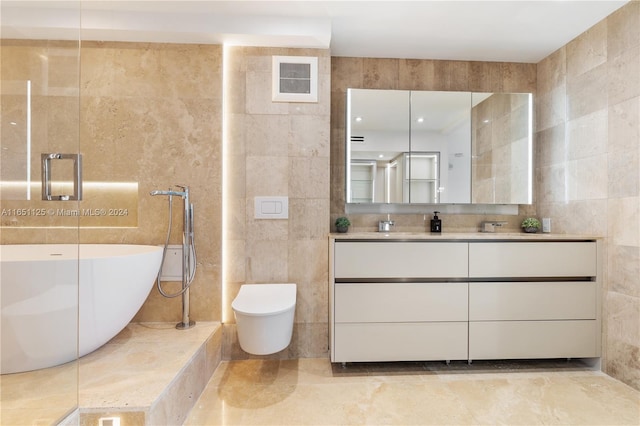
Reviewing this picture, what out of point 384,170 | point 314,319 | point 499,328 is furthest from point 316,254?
point 499,328

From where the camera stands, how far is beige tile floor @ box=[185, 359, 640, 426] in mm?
1497

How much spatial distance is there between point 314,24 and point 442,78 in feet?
3.84

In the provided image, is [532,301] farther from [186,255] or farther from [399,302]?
[186,255]

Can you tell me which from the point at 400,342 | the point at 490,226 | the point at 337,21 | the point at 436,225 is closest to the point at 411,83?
the point at 337,21

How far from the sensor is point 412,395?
5.53 ft

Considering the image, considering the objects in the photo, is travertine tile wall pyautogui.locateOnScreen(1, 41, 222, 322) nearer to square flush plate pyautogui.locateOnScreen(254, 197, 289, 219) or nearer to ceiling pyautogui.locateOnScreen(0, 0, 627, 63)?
ceiling pyautogui.locateOnScreen(0, 0, 627, 63)

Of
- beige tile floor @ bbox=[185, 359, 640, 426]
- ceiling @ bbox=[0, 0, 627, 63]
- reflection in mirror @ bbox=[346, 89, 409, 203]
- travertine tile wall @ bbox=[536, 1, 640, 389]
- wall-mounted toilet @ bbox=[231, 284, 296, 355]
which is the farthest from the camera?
reflection in mirror @ bbox=[346, 89, 409, 203]

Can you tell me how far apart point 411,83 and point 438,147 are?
1.91ft

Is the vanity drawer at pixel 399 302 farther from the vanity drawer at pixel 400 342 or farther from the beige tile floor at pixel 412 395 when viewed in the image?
the beige tile floor at pixel 412 395

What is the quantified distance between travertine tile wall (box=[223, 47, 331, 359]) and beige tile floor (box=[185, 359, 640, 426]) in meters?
0.28

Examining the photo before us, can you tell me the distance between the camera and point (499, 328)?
1926 millimetres

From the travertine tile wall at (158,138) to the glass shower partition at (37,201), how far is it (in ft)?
2.51

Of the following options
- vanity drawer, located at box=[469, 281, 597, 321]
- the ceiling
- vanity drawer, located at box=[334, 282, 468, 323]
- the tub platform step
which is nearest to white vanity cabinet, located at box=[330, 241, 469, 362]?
vanity drawer, located at box=[334, 282, 468, 323]

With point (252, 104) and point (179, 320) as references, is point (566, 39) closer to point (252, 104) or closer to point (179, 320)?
point (252, 104)
